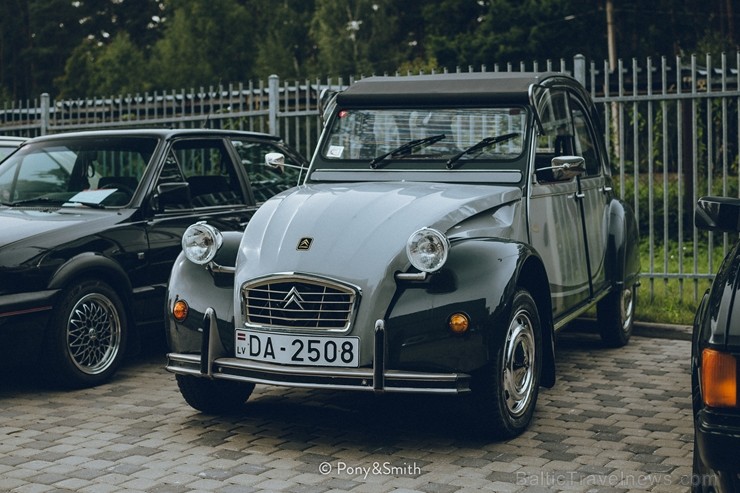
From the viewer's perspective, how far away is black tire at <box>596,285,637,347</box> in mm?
8391

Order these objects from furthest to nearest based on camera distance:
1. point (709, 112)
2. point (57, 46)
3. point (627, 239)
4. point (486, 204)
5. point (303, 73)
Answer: point (57, 46) → point (303, 73) → point (709, 112) → point (627, 239) → point (486, 204)

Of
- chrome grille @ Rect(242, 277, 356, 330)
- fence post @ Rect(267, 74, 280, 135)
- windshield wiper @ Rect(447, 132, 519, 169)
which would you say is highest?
fence post @ Rect(267, 74, 280, 135)

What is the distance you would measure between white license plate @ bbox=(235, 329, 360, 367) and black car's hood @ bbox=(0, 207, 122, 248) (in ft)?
6.88

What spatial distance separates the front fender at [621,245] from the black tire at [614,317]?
0.37 ft

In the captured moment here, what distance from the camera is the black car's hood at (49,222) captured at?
6.88m

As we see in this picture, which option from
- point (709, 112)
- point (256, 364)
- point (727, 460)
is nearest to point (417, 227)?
point (256, 364)

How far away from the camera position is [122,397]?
689cm

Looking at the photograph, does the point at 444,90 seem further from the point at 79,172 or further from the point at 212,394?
the point at 79,172

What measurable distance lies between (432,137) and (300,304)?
6.16 ft

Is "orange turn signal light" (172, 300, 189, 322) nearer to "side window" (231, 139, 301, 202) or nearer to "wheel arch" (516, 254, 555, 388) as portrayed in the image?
"wheel arch" (516, 254, 555, 388)

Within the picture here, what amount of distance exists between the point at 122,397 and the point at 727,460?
439 centimetres

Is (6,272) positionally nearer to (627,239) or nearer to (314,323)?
(314,323)

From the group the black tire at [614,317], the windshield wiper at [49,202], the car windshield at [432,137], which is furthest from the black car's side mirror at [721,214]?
the windshield wiper at [49,202]

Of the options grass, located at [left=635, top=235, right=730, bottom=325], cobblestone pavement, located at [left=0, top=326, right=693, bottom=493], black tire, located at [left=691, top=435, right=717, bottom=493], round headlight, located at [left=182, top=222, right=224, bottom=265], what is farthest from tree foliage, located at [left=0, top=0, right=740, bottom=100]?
black tire, located at [left=691, top=435, right=717, bottom=493]
